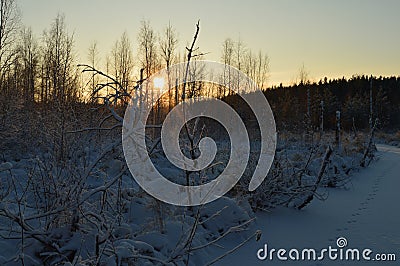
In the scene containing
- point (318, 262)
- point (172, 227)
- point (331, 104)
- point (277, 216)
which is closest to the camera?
point (318, 262)

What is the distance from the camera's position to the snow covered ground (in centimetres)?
429

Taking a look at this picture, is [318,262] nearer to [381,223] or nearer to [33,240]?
[381,223]

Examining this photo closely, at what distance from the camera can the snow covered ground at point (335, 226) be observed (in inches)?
169

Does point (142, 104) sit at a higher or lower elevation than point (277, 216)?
higher

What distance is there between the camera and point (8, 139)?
11117mm

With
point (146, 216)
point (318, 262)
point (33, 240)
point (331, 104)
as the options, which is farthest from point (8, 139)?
point (331, 104)

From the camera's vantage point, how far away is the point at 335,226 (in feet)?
17.5

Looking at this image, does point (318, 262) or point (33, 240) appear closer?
point (33, 240)

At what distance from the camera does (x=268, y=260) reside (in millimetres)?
4156

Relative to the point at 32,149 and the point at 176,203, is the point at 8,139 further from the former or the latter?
the point at 176,203

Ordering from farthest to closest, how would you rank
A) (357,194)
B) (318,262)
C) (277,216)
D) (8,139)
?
(8,139) → (357,194) → (277,216) → (318,262)

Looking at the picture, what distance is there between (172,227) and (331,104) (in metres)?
42.9

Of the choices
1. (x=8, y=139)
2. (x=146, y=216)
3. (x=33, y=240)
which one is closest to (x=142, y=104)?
(x=33, y=240)

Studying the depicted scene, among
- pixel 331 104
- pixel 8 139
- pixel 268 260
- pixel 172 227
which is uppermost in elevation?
pixel 331 104
